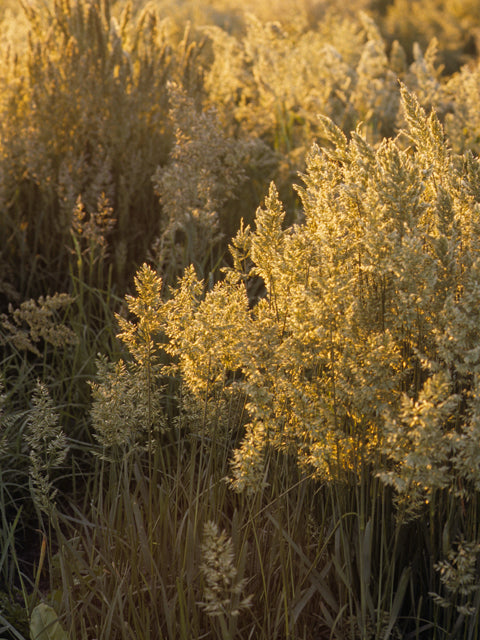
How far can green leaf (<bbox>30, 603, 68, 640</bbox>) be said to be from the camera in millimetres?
1680

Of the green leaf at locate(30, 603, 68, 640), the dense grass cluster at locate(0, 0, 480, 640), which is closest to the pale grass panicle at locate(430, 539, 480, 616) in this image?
the dense grass cluster at locate(0, 0, 480, 640)

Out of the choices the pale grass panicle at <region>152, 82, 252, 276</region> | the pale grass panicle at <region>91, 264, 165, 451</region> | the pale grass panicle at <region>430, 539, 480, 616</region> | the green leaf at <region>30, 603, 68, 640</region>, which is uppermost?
the pale grass panicle at <region>152, 82, 252, 276</region>

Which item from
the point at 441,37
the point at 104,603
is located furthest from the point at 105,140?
the point at 441,37

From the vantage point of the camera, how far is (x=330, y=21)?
9.01 m

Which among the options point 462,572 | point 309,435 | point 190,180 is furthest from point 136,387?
point 190,180

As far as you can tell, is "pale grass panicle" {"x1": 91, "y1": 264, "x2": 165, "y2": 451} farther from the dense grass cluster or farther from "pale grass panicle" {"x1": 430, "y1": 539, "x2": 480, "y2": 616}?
"pale grass panicle" {"x1": 430, "y1": 539, "x2": 480, "y2": 616}

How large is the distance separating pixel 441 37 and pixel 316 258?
12.2 metres

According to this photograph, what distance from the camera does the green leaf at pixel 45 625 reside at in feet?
5.51

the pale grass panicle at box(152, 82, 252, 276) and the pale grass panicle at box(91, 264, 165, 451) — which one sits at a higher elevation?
the pale grass panicle at box(152, 82, 252, 276)

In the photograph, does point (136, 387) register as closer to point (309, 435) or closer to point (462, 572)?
point (309, 435)

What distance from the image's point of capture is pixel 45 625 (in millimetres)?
1700

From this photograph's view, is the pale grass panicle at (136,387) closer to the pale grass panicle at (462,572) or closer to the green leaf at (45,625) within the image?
the green leaf at (45,625)

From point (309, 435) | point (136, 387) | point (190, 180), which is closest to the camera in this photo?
point (309, 435)

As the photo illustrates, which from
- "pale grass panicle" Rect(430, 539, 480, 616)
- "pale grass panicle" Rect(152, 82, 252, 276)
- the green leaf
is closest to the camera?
"pale grass panicle" Rect(430, 539, 480, 616)
